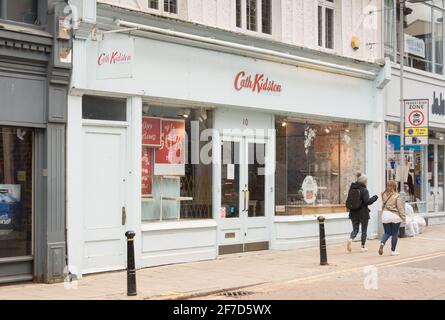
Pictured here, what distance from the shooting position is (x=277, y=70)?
14.9 m

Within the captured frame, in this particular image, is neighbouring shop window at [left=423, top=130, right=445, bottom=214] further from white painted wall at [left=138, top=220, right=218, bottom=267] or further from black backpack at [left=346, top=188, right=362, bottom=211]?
white painted wall at [left=138, top=220, right=218, bottom=267]

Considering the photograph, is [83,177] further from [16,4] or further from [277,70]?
[277,70]

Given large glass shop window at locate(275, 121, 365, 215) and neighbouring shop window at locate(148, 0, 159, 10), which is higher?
neighbouring shop window at locate(148, 0, 159, 10)

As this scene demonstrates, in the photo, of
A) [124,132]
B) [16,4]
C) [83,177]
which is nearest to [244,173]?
[124,132]

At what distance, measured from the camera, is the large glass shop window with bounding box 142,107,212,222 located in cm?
1278

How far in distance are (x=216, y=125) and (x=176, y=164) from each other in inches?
51.1

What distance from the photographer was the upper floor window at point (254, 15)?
14617 millimetres

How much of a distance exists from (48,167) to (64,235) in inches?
47.0

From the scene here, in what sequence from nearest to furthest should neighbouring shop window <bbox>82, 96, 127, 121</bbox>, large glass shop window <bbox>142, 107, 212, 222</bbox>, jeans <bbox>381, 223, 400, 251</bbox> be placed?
1. neighbouring shop window <bbox>82, 96, 127, 121</bbox>
2. large glass shop window <bbox>142, 107, 212, 222</bbox>
3. jeans <bbox>381, 223, 400, 251</bbox>

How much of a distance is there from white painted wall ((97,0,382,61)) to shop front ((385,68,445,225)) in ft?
5.61

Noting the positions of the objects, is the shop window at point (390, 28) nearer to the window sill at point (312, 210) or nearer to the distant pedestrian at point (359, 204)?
the window sill at point (312, 210)

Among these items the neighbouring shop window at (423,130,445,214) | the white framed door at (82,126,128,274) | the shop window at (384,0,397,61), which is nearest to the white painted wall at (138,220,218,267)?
the white framed door at (82,126,128,274)

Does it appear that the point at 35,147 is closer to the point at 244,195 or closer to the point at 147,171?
the point at 147,171
